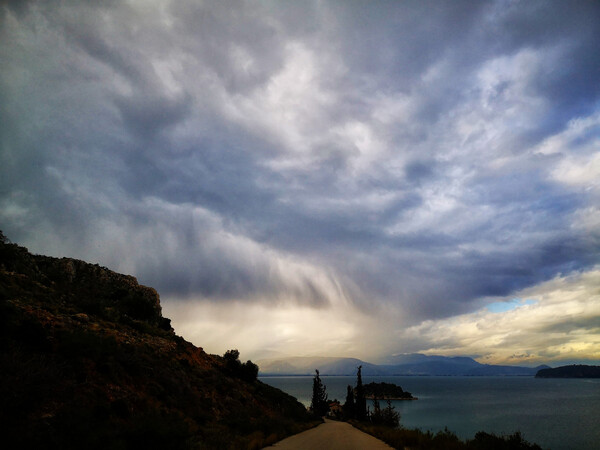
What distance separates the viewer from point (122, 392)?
58.3ft

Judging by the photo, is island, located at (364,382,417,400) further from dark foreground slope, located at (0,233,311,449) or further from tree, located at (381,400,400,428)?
dark foreground slope, located at (0,233,311,449)

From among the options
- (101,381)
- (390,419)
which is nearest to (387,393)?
(390,419)

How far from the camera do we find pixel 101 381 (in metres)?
17.3

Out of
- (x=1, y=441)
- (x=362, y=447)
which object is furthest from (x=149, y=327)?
(x=1, y=441)

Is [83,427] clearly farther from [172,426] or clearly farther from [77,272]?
[77,272]

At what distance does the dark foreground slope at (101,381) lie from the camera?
10.2 m

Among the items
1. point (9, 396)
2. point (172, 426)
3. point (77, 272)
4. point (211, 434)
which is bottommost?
point (211, 434)

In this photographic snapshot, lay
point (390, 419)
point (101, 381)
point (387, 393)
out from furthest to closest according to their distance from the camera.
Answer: point (387, 393) → point (390, 419) → point (101, 381)

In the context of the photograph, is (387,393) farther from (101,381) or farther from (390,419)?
(101,381)

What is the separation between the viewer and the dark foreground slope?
10234 mm

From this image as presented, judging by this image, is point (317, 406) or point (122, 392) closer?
point (122, 392)

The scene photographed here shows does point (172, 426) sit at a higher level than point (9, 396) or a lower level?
lower

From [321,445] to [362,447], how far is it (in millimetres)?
2256

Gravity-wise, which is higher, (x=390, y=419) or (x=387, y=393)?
(x=390, y=419)
